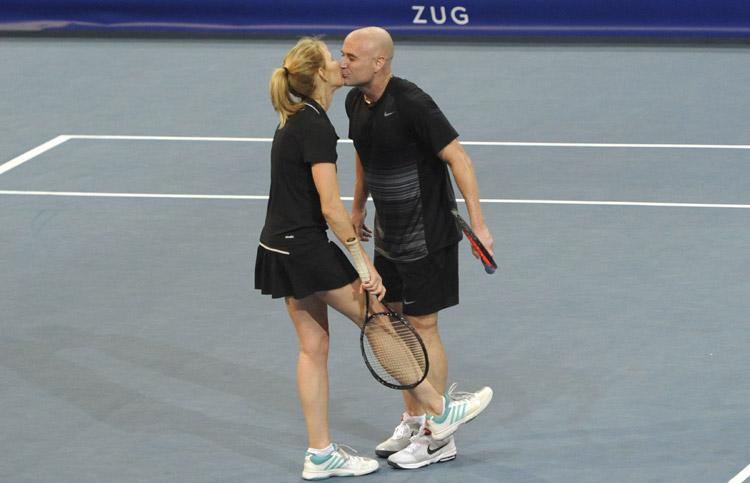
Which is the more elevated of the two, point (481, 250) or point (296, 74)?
point (296, 74)

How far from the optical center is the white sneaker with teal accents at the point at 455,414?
17.4 ft

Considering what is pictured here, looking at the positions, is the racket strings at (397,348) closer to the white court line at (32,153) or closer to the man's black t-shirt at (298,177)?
the man's black t-shirt at (298,177)

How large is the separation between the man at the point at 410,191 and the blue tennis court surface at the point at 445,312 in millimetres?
342

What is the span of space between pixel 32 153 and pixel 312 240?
6.01 m

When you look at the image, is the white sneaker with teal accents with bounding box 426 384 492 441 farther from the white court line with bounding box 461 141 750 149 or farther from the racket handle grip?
the white court line with bounding box 461 141 750 149

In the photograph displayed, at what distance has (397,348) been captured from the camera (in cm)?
521

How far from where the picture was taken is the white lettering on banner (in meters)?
14.0

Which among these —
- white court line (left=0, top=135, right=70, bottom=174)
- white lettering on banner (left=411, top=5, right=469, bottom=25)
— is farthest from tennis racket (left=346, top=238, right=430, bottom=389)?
white lettering on banner (left=411, top=5, right=469, bottom=25)

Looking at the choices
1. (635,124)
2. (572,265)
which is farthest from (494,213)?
(635,124)

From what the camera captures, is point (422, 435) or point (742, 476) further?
point (422, 435)

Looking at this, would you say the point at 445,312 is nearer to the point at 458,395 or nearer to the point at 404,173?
the point at 458,395

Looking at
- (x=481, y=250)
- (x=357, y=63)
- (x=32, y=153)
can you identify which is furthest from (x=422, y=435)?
(x=32, y=153)

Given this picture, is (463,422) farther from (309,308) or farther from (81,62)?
(81,62)

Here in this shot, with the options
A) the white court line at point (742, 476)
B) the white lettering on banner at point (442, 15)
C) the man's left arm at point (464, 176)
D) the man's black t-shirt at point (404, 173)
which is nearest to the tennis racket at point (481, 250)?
the man's left arm at point (464, 176)
